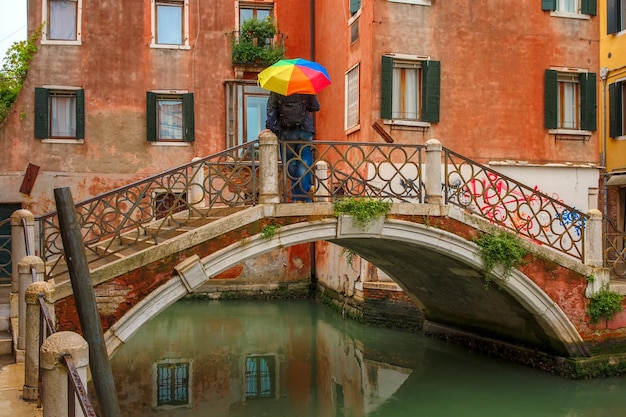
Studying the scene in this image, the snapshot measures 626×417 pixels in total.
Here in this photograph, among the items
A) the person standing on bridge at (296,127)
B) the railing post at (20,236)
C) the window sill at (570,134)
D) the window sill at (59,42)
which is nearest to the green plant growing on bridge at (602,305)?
the person standing on bridge at (296,127)

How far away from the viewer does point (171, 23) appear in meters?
16.4

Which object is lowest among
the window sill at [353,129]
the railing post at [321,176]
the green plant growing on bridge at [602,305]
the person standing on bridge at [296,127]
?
the green plant growing on bridge at [602,305]

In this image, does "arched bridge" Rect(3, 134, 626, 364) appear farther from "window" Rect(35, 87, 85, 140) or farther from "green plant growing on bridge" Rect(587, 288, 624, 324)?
"window" Rect(35, 87, 85, 140)

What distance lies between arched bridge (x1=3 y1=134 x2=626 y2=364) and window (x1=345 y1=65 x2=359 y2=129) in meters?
3.57

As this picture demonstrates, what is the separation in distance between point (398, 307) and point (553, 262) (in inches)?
180

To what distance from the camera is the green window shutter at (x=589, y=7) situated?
14.2 meters

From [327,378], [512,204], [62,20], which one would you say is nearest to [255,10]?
[62,20]

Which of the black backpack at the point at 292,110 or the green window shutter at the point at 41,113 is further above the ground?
the green window shutter at the point at 41,113

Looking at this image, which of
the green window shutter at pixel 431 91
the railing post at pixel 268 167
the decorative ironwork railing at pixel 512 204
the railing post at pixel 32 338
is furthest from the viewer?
the green window shutter at pixel 431 91

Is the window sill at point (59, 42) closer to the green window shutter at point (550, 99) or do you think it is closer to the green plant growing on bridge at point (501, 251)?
the green window shutter at point (550, 99)

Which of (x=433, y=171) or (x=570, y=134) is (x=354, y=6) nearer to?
(x=570, y=134)

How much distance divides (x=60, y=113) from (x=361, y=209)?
33.0ft

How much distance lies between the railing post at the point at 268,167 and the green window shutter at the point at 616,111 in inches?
438

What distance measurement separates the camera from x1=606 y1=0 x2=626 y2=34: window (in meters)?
16.0
